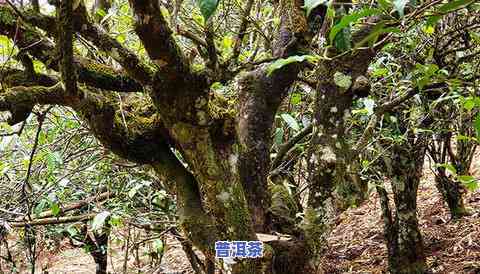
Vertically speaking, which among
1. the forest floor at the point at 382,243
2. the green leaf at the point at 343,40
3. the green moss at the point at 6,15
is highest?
the green moss at the point at 6,15

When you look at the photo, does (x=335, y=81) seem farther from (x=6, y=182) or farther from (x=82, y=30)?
(x=6, y=182)

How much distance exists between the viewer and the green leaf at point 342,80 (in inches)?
83.5

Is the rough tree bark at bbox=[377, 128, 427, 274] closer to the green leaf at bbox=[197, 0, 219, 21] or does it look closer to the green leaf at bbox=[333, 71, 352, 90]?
the green leaf at bbox=[333, 71, 352, 90]

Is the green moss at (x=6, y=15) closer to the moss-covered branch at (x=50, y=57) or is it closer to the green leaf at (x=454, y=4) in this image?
the moss-covered branch at (x=50, y=57)

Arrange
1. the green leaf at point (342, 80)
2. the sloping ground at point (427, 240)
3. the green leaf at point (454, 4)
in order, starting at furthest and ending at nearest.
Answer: the sloping ground at point (427, 240) → the green leaf at point (342, 80) → the green leaf at point (454, 4)

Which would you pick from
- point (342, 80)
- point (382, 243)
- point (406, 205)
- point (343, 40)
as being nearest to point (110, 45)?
point (343, 40)

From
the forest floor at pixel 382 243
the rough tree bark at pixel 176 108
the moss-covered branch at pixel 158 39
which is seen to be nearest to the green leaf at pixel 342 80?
the rough tree bark at pixel 176 108

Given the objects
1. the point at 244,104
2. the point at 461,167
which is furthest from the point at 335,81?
the point at 461,167

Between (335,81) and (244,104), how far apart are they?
42 cm

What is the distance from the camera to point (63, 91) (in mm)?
1773

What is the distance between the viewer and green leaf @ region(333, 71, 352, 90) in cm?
212

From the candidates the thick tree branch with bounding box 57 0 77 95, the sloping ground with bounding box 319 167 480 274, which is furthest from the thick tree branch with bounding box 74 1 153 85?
the sloping ground with bounding box 319 167 480 274

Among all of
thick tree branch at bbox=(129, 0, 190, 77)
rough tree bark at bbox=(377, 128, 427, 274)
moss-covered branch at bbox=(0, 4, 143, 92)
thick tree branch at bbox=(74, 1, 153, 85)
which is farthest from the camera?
rough tree bark at bbox=(377, 128, 427, 274)

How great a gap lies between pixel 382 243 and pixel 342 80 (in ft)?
11.2
